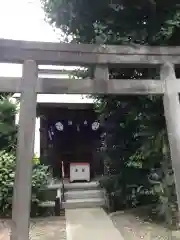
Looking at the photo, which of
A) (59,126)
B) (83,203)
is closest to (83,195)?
(83,203)

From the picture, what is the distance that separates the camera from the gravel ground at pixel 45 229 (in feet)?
22.1

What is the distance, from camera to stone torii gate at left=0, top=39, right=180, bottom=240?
174 inches

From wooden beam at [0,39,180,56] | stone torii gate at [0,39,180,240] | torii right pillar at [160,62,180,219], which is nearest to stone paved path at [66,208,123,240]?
torii right pillar at [160,62,180,219]

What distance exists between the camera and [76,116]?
1390 centimetres

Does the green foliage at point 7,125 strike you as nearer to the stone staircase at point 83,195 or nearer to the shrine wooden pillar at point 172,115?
the stone staircase at point 83,195

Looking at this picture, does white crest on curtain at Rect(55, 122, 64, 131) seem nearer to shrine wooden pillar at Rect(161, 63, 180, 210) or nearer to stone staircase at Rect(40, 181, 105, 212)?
stone staircase at Rect(40, 181, 105, 212)

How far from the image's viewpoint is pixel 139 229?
671 cm

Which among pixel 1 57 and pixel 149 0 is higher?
pixel 149 0

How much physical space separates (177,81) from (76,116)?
29.4 ft

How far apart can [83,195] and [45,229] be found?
A: 3.51 meters

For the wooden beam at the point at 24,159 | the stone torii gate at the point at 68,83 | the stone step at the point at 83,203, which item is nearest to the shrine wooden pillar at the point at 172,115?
the stone torii gate at the point at 68,83

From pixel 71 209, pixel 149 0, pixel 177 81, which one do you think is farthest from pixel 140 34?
pixel 71 209

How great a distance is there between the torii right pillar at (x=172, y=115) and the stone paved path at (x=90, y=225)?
228cm

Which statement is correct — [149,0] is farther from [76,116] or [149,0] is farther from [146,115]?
[76,116]
